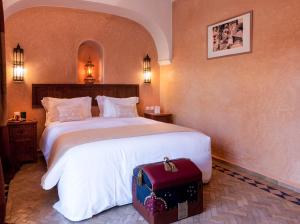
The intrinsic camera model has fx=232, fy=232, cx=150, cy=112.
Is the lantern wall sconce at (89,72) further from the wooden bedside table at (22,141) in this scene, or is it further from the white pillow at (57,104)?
the wooden bedside table at (22,141)

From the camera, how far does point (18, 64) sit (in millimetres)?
3859

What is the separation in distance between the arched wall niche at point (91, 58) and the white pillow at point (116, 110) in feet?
2.22

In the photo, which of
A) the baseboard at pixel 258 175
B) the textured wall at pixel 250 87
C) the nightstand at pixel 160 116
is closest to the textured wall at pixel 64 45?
the nightstand at pixel 160 116

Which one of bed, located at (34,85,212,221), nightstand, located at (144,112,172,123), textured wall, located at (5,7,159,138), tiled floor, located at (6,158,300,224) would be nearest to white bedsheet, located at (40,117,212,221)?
bed, located at (34,85,212,221)

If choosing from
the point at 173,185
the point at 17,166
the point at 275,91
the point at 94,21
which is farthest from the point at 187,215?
the point at 94,21

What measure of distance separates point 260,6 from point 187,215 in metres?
2.79

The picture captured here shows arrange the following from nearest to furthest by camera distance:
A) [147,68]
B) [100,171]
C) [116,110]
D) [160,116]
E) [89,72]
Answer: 1. [100,171]
2. [116,110]
3. [89,72]
4. [160,116]
5. [147,68]

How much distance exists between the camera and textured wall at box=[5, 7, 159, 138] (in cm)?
392

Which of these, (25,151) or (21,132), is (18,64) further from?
(25,151)

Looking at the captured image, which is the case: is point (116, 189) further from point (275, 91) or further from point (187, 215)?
point (275, 91)

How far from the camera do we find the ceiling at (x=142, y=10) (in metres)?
3.78

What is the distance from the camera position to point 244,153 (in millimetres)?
3447

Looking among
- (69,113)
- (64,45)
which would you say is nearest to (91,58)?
(64,45)

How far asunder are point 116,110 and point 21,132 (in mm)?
1545
